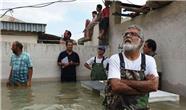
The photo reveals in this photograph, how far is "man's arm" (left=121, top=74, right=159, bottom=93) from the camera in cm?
344

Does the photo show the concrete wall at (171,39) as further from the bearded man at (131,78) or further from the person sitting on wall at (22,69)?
the bearded man at (131,78)

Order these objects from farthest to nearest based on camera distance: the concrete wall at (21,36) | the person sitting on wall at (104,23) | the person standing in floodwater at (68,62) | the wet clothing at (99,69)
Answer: the concrete wall at (21,36), the person sitting on wall at (104,23), the person standing in floodwater at (68,62), the wet clothing at (99,69)

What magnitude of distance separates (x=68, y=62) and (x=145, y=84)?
8.13m

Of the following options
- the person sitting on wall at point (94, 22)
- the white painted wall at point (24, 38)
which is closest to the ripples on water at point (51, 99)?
the person sitting on wall at point (94, 22)

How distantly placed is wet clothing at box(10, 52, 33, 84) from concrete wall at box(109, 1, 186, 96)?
3.44 meters

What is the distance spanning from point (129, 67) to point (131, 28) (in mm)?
454

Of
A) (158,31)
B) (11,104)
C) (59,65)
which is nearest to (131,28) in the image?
(11,104)

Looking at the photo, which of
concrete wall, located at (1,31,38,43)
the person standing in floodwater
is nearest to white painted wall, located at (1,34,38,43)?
concrete wall, located at (1,31,38,43)

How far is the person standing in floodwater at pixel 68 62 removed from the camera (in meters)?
11.4

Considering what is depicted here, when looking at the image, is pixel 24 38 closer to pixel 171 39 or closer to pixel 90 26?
pixel 90 26

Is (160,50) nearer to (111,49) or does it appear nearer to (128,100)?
(111,49)

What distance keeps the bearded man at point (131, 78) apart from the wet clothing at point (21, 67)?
554cm

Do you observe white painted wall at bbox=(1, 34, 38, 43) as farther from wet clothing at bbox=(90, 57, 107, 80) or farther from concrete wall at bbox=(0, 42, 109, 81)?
wet clothing at bbox=(90, 57, 107, 80)

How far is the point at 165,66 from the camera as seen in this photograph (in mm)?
8812
